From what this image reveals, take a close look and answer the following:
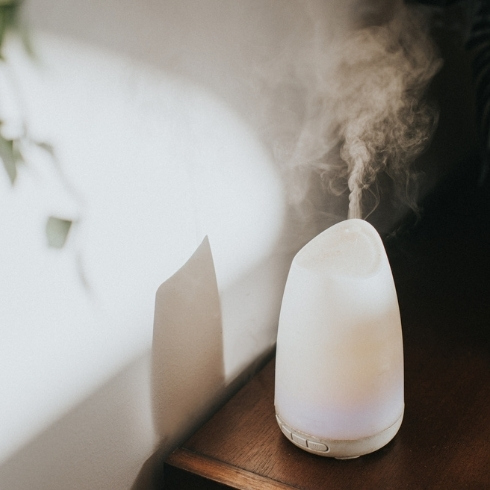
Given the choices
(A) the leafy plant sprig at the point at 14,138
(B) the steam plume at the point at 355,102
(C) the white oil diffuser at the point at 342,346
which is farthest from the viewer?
(B) the steam plume at the point at 355,102

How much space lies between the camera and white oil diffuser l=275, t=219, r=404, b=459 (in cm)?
62

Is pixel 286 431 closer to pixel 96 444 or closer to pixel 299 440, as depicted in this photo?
pixel 299 440

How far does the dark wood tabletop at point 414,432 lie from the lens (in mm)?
670

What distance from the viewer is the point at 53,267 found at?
53 cm

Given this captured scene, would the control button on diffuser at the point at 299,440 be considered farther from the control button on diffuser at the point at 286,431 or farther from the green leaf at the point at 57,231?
the green leaf at the point at 57,231

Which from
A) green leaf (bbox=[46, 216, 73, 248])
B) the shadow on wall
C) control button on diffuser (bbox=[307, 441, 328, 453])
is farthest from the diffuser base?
green leaf (bbox=[46, 216, 73, 248])

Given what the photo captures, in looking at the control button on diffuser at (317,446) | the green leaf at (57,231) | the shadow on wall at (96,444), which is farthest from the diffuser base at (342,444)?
the green leaf at (57,231)

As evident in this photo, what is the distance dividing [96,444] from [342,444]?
295 mm

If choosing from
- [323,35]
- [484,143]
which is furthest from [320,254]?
[484,143]

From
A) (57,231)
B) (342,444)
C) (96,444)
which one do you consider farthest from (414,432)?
(57,231)

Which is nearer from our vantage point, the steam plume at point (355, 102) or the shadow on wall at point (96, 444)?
the shadow on wall at point (96, 444)

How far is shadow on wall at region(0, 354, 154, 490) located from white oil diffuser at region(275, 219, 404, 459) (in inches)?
7.3

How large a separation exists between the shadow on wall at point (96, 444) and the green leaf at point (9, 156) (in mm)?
262

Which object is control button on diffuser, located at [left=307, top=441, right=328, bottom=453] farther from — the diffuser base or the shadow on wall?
the shadow on wall
